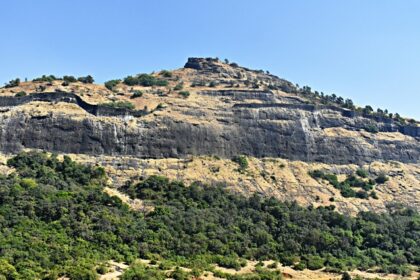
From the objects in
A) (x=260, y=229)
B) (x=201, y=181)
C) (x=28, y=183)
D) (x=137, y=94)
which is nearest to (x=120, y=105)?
(x=137, y=94)

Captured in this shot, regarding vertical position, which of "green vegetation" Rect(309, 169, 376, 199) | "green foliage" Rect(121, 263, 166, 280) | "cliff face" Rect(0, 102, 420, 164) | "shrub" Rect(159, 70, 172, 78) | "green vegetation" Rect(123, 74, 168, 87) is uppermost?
"shrub" Rect(159, 70, 172, 78)

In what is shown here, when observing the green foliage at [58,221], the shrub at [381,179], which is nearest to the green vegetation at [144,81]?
the green foliage at [58,221]

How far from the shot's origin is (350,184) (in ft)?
227

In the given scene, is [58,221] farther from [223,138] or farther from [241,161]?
[223,138]

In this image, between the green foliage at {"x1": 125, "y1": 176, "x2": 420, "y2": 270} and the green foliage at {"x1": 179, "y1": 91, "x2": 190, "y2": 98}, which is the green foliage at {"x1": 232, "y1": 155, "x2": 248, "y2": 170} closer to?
the green foliage at {"x1": 125, "y1": 176, "x2": 420, "y2": 270}

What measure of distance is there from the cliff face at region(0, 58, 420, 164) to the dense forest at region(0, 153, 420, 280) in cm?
582

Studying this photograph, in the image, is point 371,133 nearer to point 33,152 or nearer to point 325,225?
point 325,225

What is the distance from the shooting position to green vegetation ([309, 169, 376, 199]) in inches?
2625

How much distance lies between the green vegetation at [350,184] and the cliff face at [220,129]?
3.68 meters

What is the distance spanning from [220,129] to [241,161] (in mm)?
6187

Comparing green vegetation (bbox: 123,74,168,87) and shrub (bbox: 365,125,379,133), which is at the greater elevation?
green vegetation (bbox: 123,74,168,87)

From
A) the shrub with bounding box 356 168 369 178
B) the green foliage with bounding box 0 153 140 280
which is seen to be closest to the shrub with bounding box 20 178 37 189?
the green foliage with bounding box 0 153 140 280

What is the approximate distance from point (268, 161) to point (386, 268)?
23464 millimetres

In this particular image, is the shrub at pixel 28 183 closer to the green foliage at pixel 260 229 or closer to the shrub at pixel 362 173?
the green foliage at pixel 260 229
